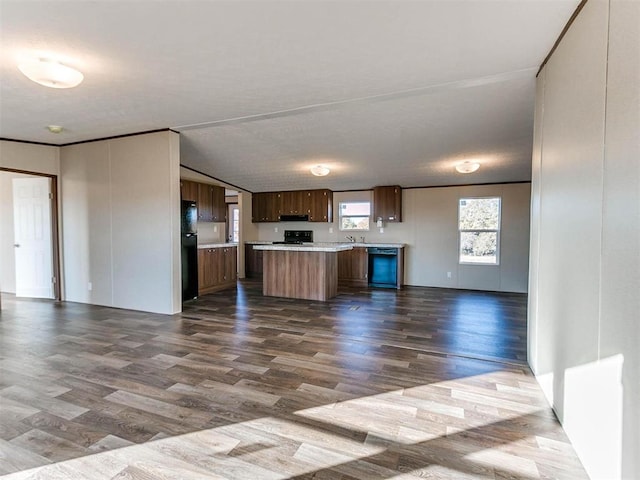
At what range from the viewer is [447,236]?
6.78 metres

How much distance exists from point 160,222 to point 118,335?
162cm

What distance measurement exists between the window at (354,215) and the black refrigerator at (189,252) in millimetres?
3505

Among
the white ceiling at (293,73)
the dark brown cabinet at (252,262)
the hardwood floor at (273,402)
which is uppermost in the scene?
the white ceiling at (293,73)

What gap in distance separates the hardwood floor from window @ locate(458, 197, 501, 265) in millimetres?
2730

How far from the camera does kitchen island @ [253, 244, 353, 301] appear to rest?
551 cm

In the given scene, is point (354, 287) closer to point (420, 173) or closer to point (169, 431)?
point (420, 173)

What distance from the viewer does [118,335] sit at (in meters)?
3.62

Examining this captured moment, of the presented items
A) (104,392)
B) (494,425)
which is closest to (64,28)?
(104,392)

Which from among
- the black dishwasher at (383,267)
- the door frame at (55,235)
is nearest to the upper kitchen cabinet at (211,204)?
the door frame at (55,235)

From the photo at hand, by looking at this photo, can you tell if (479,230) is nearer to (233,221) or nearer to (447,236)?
(447,236)

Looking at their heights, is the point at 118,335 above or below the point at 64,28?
below

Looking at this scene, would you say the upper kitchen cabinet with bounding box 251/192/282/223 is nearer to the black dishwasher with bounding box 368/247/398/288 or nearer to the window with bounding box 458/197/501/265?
the black dishwasher with bounding box 368/247/398/288

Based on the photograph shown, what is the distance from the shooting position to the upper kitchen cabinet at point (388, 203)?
22.8ft

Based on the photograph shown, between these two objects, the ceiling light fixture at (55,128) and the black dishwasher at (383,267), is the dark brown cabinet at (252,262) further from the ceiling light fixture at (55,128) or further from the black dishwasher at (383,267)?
the ceiling light fixture at (55,128)
